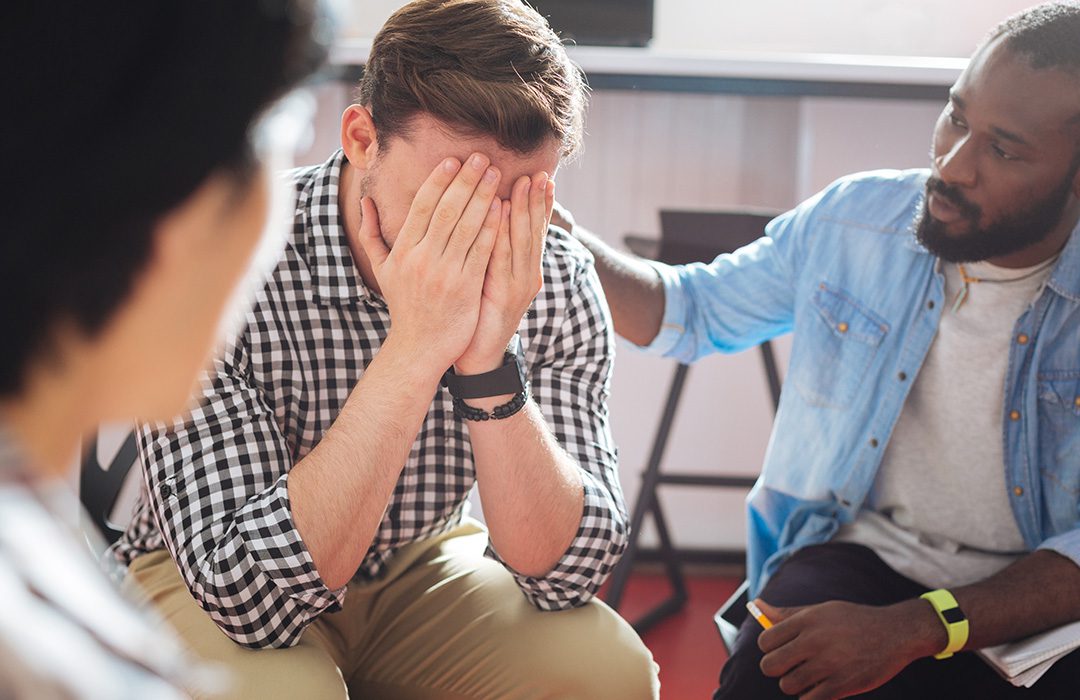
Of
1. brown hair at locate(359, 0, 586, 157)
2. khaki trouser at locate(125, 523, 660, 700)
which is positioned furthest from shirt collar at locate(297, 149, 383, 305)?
khaki trouser at locate(125, 523, 660, 700)

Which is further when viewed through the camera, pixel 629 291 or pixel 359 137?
Answer: pixel 629 291

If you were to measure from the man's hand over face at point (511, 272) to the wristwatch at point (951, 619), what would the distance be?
61 centimetres

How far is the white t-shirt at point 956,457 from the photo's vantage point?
144 centimetres

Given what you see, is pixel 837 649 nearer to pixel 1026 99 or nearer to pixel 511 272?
pixel 511 272

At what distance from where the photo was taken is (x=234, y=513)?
1.07 m

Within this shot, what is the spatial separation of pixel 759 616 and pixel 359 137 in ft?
2.49

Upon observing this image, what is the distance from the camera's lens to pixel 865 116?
2.85m

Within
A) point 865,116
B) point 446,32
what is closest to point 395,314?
point 446,32

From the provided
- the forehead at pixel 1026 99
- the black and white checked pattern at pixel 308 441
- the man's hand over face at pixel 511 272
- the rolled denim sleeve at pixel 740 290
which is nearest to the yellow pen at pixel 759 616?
the black and white checked pattern at pixel 308 441

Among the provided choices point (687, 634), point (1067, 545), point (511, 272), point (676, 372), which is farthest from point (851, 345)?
point (687, 634)

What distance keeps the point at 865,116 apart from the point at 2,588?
A: 9.03ft

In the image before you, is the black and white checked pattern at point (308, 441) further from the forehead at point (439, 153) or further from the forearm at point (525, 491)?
the forehead at point (439, 153)

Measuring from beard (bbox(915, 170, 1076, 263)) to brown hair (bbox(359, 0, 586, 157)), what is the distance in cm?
59

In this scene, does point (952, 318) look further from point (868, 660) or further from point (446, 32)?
point (446, 32)
